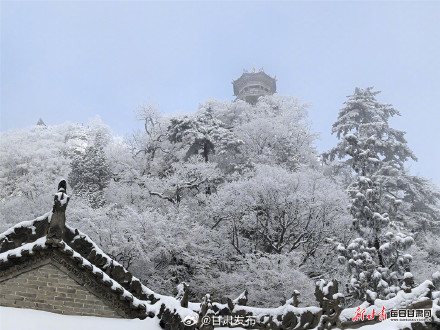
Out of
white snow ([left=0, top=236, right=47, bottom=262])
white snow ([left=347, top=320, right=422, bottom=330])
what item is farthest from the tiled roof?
white snow ([left=347, top=320, right=422, bottom=330])

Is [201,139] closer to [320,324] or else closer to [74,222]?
[74,222]

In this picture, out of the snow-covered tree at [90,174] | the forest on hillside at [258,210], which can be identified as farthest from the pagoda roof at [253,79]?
the snow-covered tree at [90,174]

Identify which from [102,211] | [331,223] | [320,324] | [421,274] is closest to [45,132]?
[102,211]

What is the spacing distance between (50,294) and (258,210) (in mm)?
15476

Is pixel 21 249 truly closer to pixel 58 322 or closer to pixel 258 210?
pixel 58 322

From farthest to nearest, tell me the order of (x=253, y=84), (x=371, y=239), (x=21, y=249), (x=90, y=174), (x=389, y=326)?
(x=253, y=84)
(x=90, y=174)
(x=371, y=239)
(x=21, y=249)
(x=389, y=326)

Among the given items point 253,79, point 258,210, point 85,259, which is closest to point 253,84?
point 253,79

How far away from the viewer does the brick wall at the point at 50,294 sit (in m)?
8.59

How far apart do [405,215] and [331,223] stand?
25.2ft

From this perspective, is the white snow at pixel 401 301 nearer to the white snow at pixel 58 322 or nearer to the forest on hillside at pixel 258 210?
the forest on hillside at pixel 258 210

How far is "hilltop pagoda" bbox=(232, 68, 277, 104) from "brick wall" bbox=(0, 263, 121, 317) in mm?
54518

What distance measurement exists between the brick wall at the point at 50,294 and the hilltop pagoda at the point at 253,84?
54.5 m

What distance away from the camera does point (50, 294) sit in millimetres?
8711

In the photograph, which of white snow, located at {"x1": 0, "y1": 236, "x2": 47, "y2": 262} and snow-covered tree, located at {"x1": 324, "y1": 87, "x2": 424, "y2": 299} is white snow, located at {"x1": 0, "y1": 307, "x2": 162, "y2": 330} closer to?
white snow, located at {"x1": 0, "y1": 236, "x2": 47, "y2": 262}
